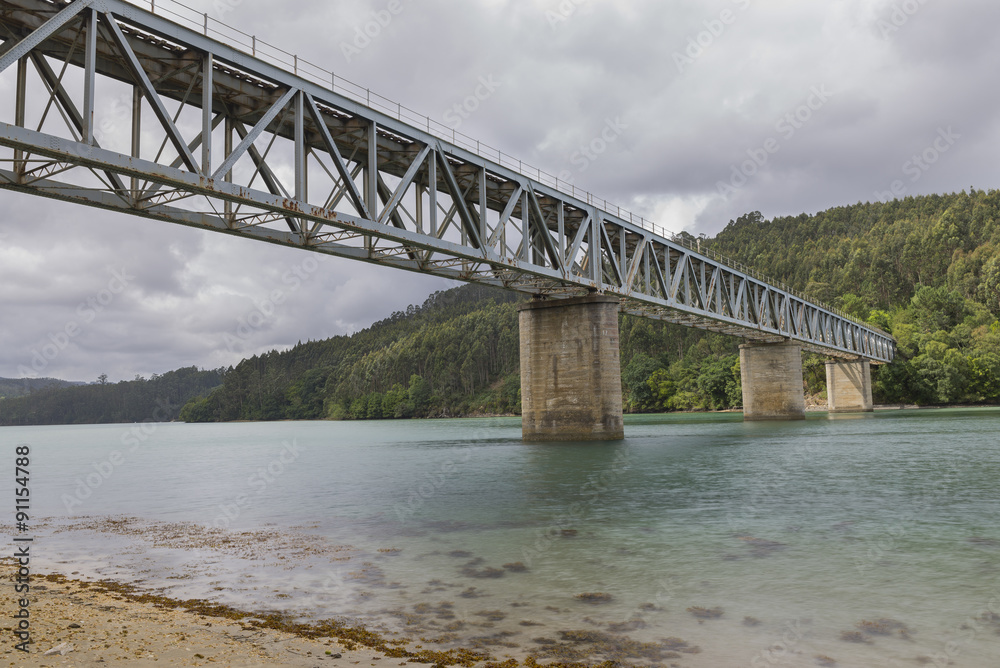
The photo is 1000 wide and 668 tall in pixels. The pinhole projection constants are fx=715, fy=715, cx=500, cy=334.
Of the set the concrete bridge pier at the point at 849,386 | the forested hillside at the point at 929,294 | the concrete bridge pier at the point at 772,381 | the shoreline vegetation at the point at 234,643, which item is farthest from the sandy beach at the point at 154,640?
the forested hillside at the point at 929,294

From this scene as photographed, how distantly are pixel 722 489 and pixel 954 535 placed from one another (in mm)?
8985

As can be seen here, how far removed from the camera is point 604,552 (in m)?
13.7

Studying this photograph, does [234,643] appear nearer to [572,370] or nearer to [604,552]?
[604,552]

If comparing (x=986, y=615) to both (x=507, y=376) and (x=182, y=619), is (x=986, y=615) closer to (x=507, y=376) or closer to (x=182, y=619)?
(x=182, y=619)

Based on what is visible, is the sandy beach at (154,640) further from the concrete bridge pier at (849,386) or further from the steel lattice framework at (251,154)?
the concrete bridge pier at (849,386)

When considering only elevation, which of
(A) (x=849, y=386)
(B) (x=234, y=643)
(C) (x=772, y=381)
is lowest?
(B) (x=234, y=643)

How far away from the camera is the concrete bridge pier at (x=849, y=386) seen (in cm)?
11362

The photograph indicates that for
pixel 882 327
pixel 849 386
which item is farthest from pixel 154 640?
pixel 882 327

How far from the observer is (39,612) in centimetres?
966

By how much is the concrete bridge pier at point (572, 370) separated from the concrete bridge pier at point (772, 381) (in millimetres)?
42826

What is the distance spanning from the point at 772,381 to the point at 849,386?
40946mm

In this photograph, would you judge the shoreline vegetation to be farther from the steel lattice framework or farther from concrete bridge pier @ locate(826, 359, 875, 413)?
concrete bridge pier @ locate(826, 359, 875, 413)

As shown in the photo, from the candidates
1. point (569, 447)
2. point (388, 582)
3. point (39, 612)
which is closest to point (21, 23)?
point (39, 612)

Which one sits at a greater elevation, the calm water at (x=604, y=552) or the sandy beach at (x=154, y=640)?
the sandy beach at (x=154, y=640)
